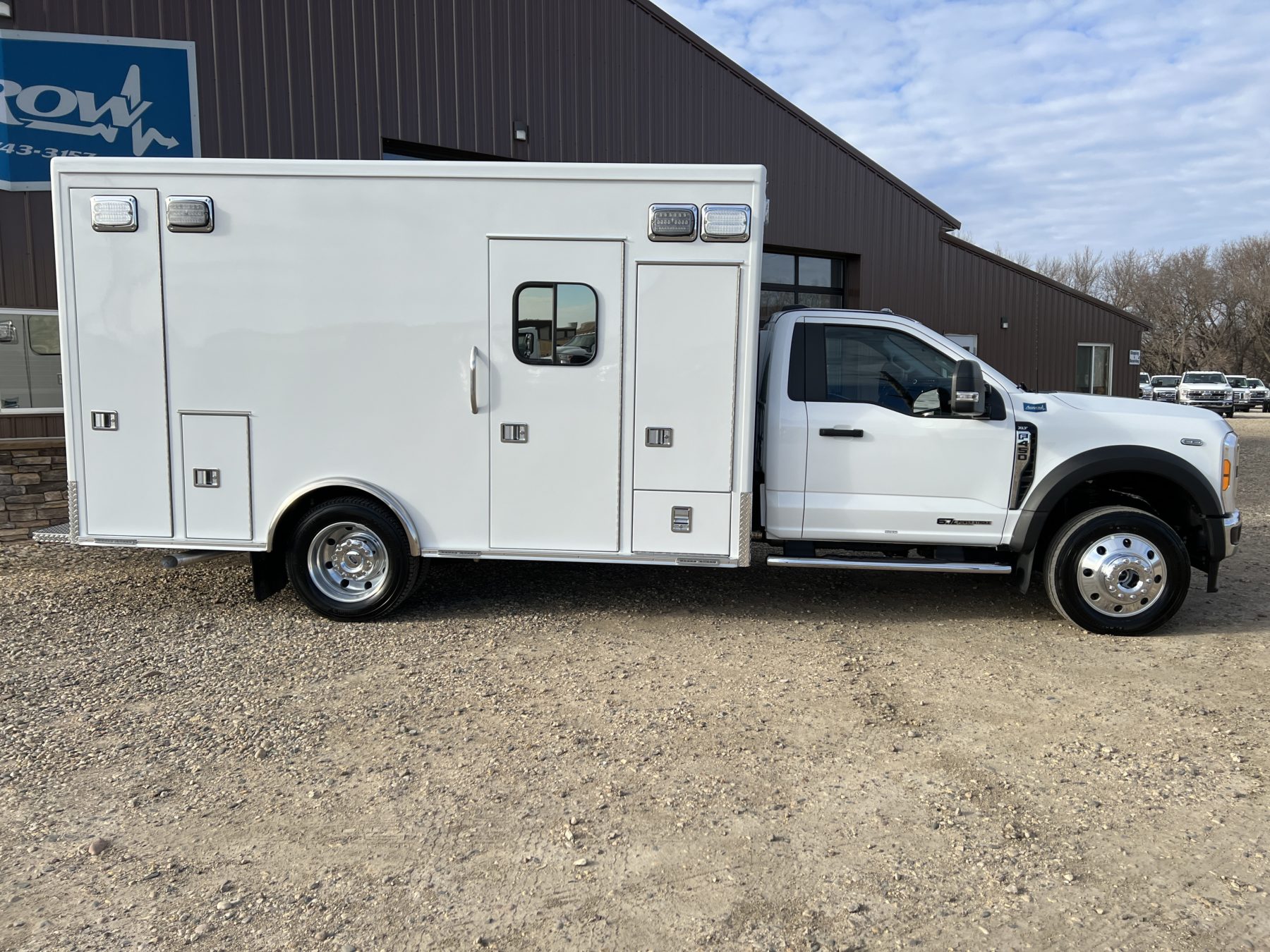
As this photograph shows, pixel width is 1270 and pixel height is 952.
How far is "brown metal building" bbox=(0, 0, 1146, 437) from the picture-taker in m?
8.55

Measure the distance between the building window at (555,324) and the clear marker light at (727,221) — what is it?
0.81 meters

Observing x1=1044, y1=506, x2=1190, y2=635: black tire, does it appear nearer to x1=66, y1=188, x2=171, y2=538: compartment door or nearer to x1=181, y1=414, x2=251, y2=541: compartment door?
x1=181, y1=414, x2=251, y2=541: compartment door

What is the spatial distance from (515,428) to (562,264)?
1.04 meters

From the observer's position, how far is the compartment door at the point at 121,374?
207 inches

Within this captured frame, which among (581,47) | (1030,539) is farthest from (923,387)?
(581,47)

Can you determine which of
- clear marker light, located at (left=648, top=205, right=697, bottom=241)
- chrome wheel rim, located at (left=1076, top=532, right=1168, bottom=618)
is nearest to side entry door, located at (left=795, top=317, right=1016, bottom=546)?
chrome wheel rim, located at (left=1076, top=532, right=1168, bottom=618)

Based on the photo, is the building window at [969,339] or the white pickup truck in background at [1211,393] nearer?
the building window at [969,339]

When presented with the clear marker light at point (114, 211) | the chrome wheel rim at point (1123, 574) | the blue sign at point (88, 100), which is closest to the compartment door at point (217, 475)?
the clear marker light at point (114, 211)

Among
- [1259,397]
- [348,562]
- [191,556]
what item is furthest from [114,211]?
[1259,397]

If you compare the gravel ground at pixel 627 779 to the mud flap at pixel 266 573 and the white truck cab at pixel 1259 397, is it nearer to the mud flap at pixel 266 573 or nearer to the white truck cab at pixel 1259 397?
the mud flap at pixel 266 573

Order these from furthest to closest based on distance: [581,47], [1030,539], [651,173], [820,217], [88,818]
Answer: [820,217] < [581,47] < [1030,539] < [651,173] < [88,818]

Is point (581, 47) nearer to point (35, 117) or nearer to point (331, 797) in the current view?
point (35, 117)

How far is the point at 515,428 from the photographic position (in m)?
5.30

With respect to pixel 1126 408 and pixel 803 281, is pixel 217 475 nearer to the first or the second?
pixel 1126 408
